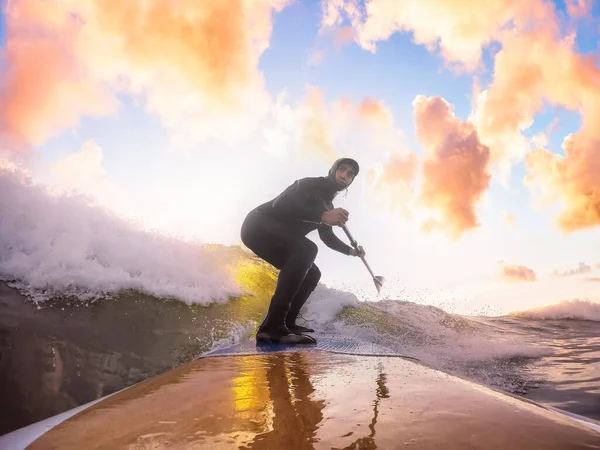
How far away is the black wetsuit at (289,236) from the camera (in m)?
3.17

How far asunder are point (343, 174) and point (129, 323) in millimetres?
2640

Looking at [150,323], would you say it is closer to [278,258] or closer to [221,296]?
[278,258]

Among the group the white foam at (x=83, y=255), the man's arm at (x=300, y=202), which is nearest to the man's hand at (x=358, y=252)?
the man's arm at (x=300, y=202)

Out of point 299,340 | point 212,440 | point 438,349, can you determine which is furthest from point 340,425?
point 438,349

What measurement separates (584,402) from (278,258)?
8.96 feet

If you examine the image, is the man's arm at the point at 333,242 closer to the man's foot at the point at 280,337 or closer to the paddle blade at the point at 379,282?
the paddle blade at the point at 379,282

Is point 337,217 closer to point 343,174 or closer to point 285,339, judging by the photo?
point 343,174

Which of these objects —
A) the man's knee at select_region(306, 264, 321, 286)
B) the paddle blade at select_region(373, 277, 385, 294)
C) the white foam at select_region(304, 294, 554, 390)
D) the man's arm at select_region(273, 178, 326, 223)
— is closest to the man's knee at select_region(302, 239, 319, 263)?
the man's arm at select_region(273, 178, 326, 223)

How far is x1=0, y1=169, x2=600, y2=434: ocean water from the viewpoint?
2.54 meters

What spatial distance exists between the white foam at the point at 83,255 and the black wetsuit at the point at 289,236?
1.84 metres

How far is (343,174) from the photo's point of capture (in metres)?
3.53

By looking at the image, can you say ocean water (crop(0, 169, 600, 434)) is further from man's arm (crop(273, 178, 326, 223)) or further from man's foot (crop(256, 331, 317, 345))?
man's arm (crop(273, 178, 326, 223))

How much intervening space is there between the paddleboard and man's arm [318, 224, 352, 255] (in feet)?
7.92

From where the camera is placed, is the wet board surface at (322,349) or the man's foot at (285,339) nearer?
the wet board surface at (322,349)
